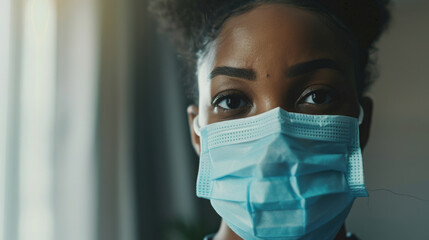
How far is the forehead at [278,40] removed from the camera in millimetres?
921

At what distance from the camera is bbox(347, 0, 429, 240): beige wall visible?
1.12 meters

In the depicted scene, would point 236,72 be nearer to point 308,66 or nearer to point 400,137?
point 308,66

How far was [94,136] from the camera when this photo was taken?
56.8 inches

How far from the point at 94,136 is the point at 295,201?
878 mm

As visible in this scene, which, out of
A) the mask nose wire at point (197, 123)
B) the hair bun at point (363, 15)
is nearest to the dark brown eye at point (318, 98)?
the mask nose wire at point (197, 123)

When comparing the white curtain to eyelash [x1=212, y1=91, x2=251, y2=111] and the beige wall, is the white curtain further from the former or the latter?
the beige wall

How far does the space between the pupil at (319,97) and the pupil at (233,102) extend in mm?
185

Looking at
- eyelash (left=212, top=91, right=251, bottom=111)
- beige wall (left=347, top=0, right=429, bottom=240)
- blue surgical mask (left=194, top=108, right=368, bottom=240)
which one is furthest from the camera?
beige wall (left=347, top=0, right=429, bottom=240)

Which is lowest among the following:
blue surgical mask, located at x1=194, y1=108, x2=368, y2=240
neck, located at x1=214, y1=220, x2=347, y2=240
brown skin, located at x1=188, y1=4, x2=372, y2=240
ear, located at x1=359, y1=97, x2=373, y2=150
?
neck, located at x1=214, y1=220, x2=347, y2=240

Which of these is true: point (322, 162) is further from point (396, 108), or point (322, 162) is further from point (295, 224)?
point (396, 108)

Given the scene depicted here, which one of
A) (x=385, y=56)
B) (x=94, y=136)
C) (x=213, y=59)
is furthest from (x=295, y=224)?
(x=94, y=136)

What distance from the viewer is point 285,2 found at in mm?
981

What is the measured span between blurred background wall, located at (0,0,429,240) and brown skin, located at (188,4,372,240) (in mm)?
352

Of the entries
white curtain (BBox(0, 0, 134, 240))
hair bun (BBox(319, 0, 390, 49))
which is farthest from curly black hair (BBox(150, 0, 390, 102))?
white curtain (BBox(0, 0, 134, 240))
